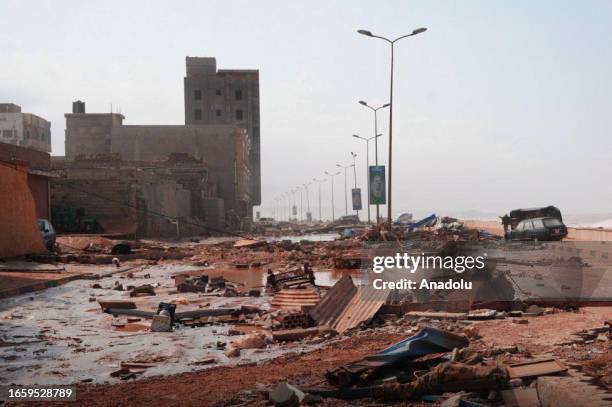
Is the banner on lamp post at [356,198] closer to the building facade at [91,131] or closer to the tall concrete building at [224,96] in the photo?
the building facade at [91,131]

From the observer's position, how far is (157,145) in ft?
270

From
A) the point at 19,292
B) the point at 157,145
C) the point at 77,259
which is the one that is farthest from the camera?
the point at 157,145

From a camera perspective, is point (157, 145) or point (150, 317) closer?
point (150, 317)

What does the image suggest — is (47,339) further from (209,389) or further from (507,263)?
(507,263)

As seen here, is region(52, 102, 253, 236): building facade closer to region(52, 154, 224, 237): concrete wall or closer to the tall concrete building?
region(52, 154, 224, 237): concrete wall

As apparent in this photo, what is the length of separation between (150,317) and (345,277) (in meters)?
3.69

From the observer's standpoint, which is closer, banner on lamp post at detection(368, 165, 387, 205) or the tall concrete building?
banner on lamp post at detection(368, 165, 387, 205)

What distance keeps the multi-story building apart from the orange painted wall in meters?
59.3

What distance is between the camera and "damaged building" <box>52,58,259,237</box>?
4356cm

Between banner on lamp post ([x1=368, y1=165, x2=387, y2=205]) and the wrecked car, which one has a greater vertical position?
banner on lamp post ([x1=368, y1=165, x2=387, y2=205])

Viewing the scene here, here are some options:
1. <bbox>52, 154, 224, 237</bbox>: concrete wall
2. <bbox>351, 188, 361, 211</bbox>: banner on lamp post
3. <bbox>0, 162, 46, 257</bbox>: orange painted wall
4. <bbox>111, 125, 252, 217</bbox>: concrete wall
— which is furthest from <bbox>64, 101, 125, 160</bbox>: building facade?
<bbox>0, 162, 46, 257</bbox>: orange painted wall

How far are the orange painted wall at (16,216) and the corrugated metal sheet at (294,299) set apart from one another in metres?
13.0

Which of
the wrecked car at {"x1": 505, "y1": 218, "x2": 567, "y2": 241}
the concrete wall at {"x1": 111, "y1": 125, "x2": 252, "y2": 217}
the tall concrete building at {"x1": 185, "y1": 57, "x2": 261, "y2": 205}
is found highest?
the tall concrete building at {"x1": 185, "y1": 57, "x2": 261, "y2": 205}

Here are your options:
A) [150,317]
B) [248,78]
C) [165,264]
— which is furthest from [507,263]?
[248,78]
